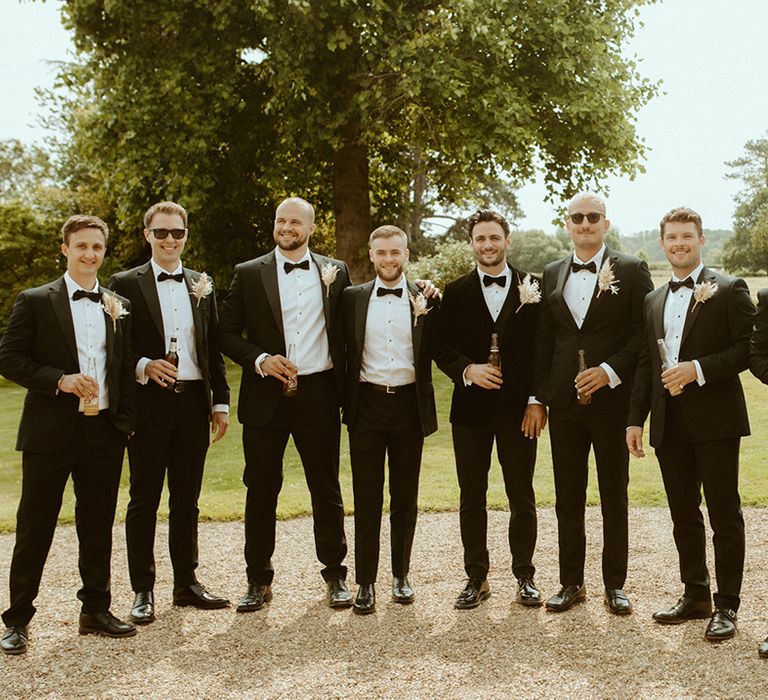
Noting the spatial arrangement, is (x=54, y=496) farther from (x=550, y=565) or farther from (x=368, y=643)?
(x=550, y=565)

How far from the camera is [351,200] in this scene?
16.8 m

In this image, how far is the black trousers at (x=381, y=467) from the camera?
592 cm

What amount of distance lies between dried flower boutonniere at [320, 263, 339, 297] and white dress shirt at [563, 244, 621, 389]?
1661 mm

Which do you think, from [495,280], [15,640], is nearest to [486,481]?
[495,280]

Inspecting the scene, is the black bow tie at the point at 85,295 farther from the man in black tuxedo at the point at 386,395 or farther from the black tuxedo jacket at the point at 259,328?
the man in black tuxedo at the point at 386,395

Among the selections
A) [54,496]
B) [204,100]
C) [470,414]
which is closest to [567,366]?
[470,414]

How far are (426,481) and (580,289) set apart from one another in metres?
5.43

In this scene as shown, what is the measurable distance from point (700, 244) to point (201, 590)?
426cm

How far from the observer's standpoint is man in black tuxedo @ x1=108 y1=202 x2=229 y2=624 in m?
5.76

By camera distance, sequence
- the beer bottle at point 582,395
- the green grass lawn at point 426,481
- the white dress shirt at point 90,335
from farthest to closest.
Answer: the green grass lawn at point 426,481, the beer bottle at point 582,395, the white dress shirt at point 90,335

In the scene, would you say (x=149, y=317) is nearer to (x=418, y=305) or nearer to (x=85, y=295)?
(x=85, y=295)

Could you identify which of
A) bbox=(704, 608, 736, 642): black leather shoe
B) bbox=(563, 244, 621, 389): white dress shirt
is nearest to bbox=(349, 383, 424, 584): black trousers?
bbox=(563, 244, 621, 389): white dress shirt

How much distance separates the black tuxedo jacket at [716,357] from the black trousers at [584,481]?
1.23ft

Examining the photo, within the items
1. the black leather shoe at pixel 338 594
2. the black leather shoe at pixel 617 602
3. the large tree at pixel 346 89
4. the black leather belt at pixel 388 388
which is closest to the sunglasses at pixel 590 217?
the black leather belt at pixel 388 388
